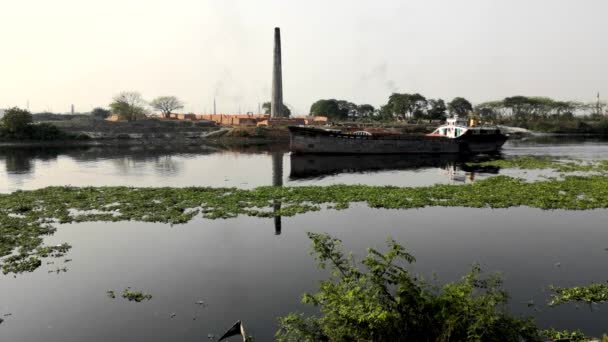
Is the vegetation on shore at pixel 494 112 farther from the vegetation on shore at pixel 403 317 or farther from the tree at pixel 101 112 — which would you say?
the vegetation on shore at pixel 403 317

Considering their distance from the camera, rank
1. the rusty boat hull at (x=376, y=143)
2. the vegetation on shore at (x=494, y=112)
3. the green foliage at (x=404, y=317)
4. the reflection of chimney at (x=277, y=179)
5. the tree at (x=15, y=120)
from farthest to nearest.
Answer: the vegetation on shore at (x=494, y=112)
the tree at (x=15, y=120)
the rusty boat hull at (x=376, y=143)
the reflection of chimney at (x=277, y=179)
the green foliage at (x=404, y=317)

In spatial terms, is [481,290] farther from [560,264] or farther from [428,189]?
[428,189]

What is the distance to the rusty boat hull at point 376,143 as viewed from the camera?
5828 centimetres

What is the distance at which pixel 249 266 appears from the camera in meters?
14.7

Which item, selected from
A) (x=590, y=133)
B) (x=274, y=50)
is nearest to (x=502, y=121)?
(x=590, y=133)

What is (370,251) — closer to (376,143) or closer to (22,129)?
(376,143)

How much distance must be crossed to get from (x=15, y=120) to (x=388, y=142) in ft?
231

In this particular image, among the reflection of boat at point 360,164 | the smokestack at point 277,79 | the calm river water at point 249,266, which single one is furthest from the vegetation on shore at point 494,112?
the calm river water at point 249,266

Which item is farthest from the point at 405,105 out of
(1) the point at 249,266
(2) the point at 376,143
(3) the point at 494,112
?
(1) the point at 249,266

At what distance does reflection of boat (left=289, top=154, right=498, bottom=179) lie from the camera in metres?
42.3

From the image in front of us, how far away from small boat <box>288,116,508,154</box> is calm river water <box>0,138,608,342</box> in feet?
116

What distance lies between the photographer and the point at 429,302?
26.2 feet

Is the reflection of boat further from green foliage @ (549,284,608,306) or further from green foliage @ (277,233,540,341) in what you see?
green foliage @ (277,233,540,341)

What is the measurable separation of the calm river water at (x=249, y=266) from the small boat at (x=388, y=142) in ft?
116
